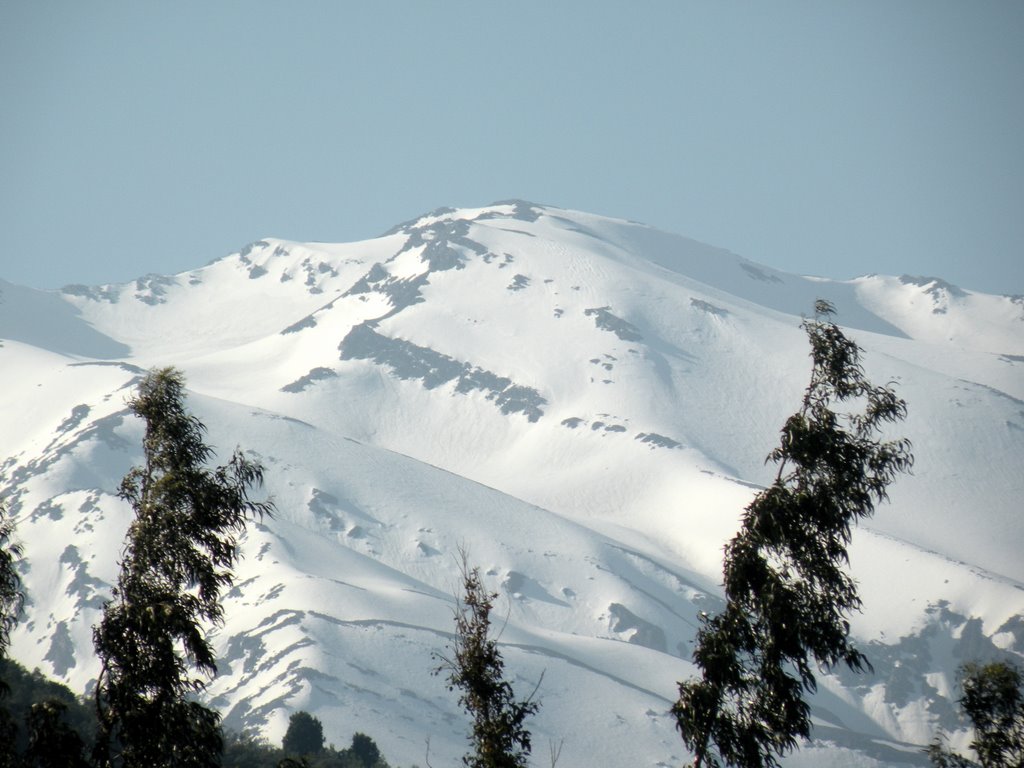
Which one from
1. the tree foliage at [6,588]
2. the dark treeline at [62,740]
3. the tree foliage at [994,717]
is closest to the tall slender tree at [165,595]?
the dark treeline at [62,740]

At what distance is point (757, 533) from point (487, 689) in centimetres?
714

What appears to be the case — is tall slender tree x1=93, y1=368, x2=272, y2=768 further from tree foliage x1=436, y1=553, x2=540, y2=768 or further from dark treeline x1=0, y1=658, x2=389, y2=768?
tree foliage x1=436, y1=553, x2=540, y2=768

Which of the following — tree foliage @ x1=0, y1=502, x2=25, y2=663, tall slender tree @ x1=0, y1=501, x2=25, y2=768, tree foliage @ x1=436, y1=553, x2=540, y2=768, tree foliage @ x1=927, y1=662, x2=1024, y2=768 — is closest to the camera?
tree foliage @ x1=436, y1=553, x2=540, y2=768

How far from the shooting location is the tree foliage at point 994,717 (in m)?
31.2

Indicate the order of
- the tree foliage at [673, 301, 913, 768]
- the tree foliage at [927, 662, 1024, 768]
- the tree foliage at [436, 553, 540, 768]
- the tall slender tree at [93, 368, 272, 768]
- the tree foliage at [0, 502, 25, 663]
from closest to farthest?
the tree foliage at [436, 553, 540, 768], the tall slender tree at [93, 368, 272, 768], the tree foliage at [673, 301, 913, 768], the tree foliage at [0, 502, 25, 663], the tree foliage at [927, 662, 1024, 768]

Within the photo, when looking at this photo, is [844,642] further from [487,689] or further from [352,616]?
[352,616]

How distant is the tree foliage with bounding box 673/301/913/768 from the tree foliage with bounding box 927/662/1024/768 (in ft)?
9.15

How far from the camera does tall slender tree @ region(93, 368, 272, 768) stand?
91.6ft

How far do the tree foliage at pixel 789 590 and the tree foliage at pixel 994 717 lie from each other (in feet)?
9.15

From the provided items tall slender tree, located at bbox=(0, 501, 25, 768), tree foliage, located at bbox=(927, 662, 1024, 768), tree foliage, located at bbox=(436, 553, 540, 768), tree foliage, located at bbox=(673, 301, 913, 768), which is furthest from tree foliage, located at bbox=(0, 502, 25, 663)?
tree foliage, located at bbox=(927, 662, 1024, 768)

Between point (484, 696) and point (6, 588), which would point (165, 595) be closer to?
point (6, 588)

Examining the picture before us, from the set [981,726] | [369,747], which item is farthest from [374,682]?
[981,726]

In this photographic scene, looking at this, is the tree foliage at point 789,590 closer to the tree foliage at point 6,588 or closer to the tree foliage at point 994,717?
the tree foliage at point 994,717

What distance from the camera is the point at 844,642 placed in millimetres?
30469
